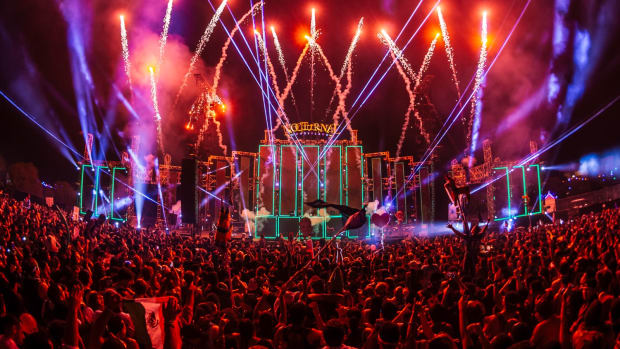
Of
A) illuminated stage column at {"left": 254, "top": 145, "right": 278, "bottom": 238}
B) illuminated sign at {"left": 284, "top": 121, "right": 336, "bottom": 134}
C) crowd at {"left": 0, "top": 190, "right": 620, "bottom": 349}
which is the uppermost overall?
illuminated sign at {"left": 284, "top": 121, "right": 336, "bottom": 134}

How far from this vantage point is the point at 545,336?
15.9ft

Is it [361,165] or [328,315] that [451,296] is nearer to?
[328,315]

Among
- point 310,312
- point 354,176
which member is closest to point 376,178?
point 354,176

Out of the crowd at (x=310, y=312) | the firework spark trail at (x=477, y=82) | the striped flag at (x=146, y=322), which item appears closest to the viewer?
the crowd at (x=310, y=312)

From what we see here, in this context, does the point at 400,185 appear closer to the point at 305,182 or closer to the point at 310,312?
the point at 305,182

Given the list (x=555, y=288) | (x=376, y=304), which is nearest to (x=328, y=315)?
(x=376, y=304)

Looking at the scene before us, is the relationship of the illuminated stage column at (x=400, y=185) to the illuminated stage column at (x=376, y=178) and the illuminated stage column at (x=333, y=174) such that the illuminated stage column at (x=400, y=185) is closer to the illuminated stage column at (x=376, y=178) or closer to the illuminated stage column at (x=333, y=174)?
the illuminated stage column at (x=376, y=178)

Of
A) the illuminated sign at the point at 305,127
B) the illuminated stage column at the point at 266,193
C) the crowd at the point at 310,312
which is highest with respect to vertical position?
the illuminated sign at the point at 305,127

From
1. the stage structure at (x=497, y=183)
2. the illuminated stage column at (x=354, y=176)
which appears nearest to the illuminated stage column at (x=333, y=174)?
the illuminated stage column at (x=354, y=176)

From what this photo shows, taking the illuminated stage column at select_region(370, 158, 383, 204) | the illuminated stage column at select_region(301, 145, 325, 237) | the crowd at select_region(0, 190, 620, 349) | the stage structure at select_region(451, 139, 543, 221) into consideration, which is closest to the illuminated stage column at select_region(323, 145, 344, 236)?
the illuminated stage column at select_region(301, 145, 325, 237)

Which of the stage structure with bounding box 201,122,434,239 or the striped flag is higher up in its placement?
the stage structure with bounding box 201,122,434,239

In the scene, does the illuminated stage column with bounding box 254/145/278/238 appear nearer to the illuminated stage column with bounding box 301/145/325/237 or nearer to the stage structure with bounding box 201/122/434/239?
the stage structure with bounding box 201/122/434/239

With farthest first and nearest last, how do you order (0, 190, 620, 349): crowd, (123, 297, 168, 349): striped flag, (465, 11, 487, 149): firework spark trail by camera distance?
1. (465, 11, 487, 149): firework spark trail
2. (123, 297, 168, 349): striped flag
3. (0, 190, 620, 349): crowd

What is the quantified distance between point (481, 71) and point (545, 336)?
3097 centimetres
